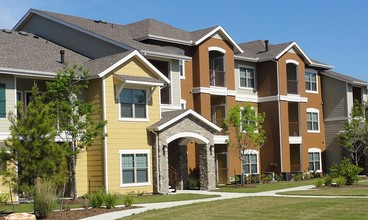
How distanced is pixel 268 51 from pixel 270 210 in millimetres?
25789

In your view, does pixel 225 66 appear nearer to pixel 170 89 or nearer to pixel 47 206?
pixel 170 89

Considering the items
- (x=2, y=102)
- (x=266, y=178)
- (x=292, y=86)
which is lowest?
(x=266, y=178)

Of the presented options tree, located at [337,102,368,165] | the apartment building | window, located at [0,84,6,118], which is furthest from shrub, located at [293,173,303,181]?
window, located at [0,84,6,118]

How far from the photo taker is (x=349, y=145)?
44812mm

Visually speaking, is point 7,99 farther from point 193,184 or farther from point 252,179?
point 252,179

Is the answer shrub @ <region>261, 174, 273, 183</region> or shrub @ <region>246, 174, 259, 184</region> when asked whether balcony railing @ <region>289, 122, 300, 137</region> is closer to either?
shrub @ <region>261, 174, 273, 183</region>

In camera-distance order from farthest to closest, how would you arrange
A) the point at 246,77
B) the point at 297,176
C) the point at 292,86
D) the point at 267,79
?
1. the point at 292,86
2. the point at 267,79
3. the point at 246,77
4. the point at 297,176

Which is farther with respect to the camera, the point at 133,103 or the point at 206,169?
the point at 206,169

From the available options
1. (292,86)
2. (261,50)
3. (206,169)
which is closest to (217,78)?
(261,50)

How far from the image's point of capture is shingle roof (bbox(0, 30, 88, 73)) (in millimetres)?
29156

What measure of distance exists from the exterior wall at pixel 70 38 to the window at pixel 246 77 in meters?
12.2

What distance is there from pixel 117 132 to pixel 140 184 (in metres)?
3.02

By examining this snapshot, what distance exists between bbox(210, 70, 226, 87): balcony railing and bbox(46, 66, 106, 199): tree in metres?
13.4

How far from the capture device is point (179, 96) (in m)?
35.7
